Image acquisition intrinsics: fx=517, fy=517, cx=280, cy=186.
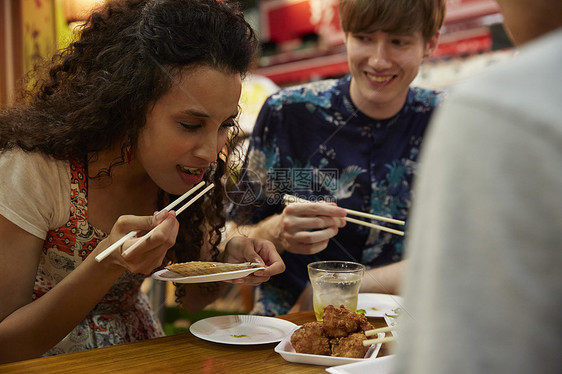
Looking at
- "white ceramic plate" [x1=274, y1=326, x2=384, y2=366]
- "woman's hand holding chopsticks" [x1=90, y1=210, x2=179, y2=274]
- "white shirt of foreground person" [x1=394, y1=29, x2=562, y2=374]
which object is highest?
"white shirt of foreground person" [x1=394, y1=29, x2=562, y2=374]

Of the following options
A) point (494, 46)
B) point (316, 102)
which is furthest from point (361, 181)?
point (494, 46)

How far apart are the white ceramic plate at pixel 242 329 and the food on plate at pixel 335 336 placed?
0.32ft

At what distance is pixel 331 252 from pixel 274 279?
26 cm

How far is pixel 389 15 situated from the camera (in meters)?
1.95

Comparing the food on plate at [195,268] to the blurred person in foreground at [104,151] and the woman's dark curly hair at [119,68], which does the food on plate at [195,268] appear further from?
the woman's dark curly hair at [119,68]

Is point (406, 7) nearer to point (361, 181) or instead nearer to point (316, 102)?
point (316, 102)

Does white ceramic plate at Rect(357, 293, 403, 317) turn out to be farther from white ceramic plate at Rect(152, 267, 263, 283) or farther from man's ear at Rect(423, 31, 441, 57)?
man's ear at Rect(423, 31, 441, 57)

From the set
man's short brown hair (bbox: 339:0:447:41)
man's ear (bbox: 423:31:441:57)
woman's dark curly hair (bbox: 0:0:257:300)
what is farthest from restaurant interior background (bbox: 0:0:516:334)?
woman's dark curly hair (bbox: 0:0:257:300)

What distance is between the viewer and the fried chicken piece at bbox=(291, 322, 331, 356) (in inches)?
43.6

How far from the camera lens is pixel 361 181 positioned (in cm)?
216

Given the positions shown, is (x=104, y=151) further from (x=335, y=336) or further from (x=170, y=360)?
(x=335, y=336)

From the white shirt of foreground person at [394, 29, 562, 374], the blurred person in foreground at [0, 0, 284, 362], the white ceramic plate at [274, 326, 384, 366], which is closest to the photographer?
the white shirt of foreground person at [394, 29, 562, 374]

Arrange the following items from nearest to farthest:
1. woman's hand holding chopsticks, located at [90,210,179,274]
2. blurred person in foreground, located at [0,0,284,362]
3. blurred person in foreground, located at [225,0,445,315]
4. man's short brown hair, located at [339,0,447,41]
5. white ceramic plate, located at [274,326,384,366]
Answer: white ceramic plate, located at [274,326,384,366] < woman's hand holding chopsticks, located at [90,210,179,274] < blurred person in foreground, located at [0,0,284,362] < man's short brown hair, located at [339,0,447,41] < blurred person in foreground, located at [225,0,445,315]

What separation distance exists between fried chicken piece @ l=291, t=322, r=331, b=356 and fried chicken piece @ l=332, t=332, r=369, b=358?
2 centimetres
